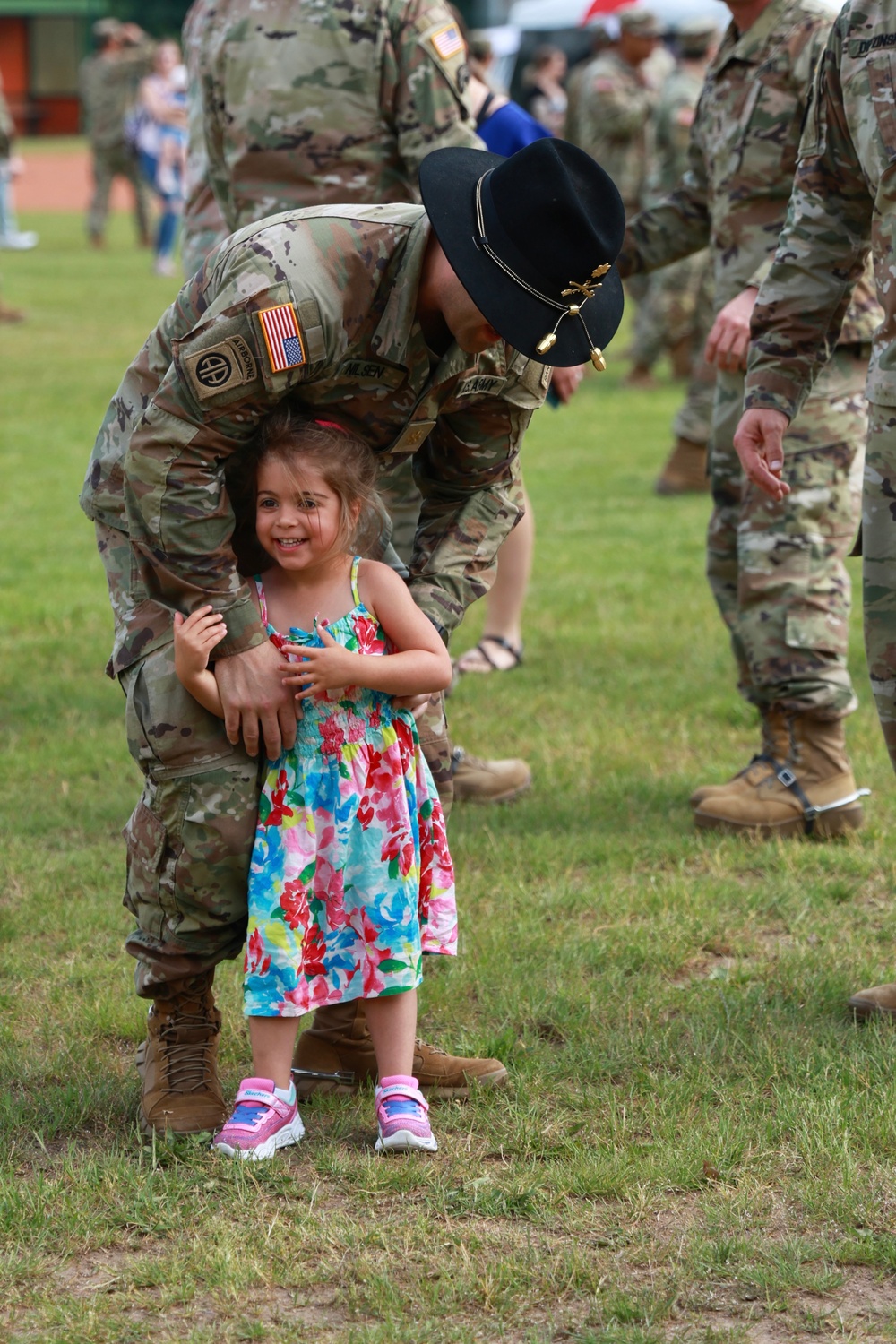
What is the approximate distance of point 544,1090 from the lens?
3461mm

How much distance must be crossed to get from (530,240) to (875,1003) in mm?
1876

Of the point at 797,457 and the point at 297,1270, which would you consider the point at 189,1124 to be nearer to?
the point at 297,1270

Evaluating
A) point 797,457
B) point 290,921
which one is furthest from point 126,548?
point 797,457

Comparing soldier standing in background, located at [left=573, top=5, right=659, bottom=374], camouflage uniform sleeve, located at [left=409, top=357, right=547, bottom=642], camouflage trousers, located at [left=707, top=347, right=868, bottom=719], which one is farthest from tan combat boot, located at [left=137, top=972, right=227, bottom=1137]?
soldier standing in background, located at [left=573, top=5, right=659, bottom=374]

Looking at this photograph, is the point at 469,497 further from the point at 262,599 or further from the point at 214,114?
the point at 214,114

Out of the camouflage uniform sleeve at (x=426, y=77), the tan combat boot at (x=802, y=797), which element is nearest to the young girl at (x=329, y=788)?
the camouflage uniform sleeve at (x=426, y=77)

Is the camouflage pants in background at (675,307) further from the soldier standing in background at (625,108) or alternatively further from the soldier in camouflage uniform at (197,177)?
the soldier in camouflage uniform at (197,177)

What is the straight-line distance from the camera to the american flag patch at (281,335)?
2889 mm

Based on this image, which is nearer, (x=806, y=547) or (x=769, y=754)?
(x=806, y=547)

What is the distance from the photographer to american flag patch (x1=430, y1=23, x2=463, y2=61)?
456 centimetres

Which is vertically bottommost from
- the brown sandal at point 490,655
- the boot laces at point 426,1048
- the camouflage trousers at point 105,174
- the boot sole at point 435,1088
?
the camouflage trousers at point 105,174

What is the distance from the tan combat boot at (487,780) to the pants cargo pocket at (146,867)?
2.08 meters

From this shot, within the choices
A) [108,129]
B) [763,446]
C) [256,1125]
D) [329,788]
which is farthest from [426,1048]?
[108,129]

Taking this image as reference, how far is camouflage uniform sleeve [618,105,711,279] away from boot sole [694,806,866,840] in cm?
169
